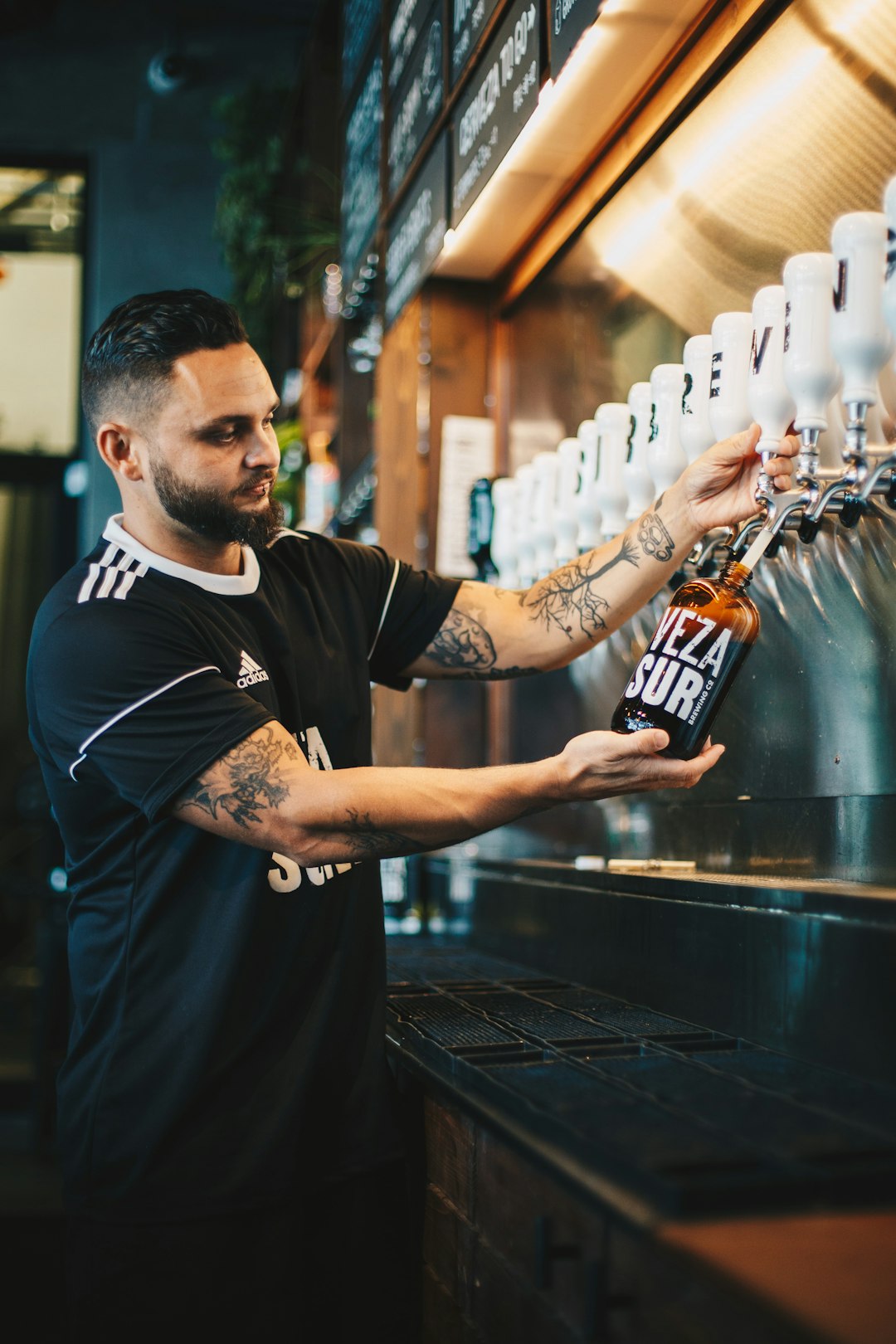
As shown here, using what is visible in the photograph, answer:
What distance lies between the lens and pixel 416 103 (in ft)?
8.37

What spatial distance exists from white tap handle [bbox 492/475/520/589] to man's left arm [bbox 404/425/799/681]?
410 millimetres

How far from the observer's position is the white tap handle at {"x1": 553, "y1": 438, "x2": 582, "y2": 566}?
1872 mm

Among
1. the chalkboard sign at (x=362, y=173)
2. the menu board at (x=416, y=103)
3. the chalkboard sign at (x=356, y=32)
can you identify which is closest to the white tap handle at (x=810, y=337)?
the menu board at (x=416, y=103)

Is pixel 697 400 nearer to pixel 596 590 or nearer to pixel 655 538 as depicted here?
pixel 655 538

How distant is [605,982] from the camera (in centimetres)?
Answer: 162

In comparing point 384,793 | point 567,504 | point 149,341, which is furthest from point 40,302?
point 384,793

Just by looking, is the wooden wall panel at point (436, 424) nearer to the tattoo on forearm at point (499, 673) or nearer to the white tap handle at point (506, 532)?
the white tap handle at point (506, 532)

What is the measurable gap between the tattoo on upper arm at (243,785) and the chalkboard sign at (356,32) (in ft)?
7.84

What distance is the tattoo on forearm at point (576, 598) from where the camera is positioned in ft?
5.11

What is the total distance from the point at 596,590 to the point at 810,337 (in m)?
0.48

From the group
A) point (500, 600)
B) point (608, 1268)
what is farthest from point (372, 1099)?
point (500, 600)

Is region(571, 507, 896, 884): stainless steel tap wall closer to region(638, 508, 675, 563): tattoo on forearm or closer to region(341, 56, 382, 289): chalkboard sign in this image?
region(638, 508, 675, 563): tattoo on forearm

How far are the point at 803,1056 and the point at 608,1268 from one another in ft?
1.27

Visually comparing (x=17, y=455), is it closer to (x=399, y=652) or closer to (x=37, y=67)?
(x=37, y=67)
